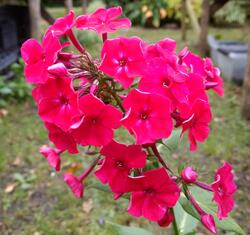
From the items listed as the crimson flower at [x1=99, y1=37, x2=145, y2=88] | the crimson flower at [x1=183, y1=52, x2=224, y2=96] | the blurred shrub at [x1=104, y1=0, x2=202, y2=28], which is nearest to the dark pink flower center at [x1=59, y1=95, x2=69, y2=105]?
the crimson flower at [x1=99, y1=37, x2=145, y2=88]

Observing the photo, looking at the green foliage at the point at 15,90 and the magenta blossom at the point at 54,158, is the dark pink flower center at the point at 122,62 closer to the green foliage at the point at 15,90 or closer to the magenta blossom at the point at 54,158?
the magenta blossom at the point at 54,158

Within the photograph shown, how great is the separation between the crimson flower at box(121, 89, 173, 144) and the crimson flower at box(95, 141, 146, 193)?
59mm

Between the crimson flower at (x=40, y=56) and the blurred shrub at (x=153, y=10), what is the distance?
29.8 feet

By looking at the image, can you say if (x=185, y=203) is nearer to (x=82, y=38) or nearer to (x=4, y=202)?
(x=4, y=202)

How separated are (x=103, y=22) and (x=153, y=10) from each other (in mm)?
9603

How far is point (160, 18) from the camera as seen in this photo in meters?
10.7

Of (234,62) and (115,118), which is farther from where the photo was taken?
(234,62)

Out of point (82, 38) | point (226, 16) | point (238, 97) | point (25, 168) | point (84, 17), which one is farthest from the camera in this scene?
point (226, 16)

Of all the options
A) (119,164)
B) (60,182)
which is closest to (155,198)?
(119,164)

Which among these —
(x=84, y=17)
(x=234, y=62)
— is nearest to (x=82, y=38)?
(x=234, y=62)

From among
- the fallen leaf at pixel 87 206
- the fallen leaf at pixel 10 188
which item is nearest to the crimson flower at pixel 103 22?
the fallen leaf at pixel 87 206

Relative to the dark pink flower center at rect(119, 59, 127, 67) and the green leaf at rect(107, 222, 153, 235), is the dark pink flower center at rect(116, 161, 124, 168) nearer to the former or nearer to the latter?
the dark pink flower center at rect(119, 59, 127, 67)

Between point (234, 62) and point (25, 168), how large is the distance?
318 centimetres

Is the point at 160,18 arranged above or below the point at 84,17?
below
